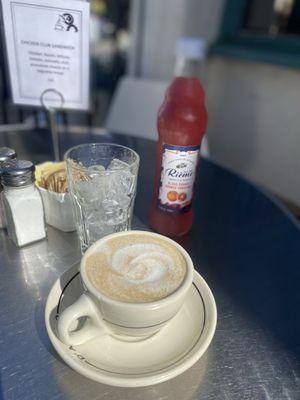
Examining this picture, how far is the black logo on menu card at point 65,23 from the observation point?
570 mm

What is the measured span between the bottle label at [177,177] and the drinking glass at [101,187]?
0.18ft

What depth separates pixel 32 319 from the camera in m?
0.38

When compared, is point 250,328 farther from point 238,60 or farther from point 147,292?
point 238,60

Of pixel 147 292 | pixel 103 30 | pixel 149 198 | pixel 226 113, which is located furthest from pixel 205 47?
pixel 103 30

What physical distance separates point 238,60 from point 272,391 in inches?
66.4

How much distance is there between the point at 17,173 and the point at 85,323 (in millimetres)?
219

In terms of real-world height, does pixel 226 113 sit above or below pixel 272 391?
below

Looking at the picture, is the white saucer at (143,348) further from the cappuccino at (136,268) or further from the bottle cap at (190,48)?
the bottle cap at (190,48)

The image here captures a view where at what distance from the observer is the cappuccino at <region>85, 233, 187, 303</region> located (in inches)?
12.2

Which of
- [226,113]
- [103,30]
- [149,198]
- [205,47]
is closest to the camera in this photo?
[149,198]

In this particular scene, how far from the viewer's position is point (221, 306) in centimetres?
42

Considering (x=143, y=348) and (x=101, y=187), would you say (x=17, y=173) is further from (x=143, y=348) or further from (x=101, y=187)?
(x=143, y=348)

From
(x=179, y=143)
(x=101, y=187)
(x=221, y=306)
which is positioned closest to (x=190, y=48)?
(x=179, y=143)

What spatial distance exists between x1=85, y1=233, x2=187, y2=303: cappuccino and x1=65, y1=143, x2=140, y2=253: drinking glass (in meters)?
0.10
